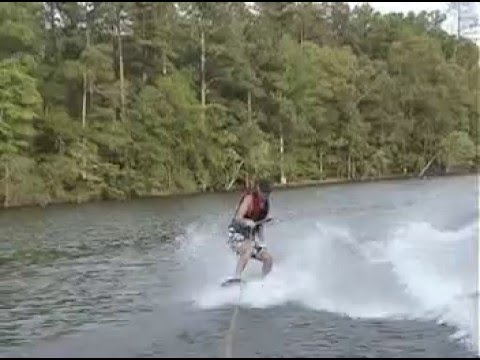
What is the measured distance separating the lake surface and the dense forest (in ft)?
58.4

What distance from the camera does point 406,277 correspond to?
14164 millimetres

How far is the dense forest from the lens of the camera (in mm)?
45594

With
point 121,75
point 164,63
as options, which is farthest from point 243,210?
point 164,63

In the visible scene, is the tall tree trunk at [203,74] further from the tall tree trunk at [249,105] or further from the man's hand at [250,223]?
the man's hand at [250,223]

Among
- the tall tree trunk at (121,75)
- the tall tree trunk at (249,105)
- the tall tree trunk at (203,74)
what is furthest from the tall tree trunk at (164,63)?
the tall tree trunk at (249,105)

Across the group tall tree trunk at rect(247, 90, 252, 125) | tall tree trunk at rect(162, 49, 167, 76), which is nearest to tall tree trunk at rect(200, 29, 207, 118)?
tall tree trunk at rect(162, 49, 167, 76)

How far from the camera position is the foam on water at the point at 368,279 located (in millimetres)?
11891

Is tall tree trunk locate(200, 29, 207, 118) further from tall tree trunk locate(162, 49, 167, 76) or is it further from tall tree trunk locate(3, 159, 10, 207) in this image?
tall tree trunk locate(3, 159, 10, 207)

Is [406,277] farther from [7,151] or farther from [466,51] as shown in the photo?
[466,51]

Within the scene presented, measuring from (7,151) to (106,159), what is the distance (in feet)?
20.8

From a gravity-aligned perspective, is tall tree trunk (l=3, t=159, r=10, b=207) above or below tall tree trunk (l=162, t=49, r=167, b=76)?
below

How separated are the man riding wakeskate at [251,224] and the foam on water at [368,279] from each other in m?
0.51

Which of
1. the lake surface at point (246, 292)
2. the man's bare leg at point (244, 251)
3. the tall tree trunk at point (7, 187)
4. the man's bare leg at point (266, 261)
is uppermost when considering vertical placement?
the man's bare leg at point (244, 251)

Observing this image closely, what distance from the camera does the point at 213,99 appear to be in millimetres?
55344
